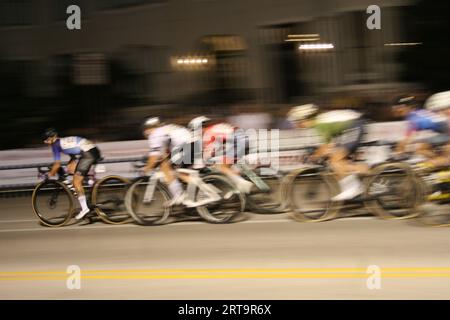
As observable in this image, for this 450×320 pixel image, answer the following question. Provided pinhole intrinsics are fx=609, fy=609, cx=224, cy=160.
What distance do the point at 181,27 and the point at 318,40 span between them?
4.31 meters

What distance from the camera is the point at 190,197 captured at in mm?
9570

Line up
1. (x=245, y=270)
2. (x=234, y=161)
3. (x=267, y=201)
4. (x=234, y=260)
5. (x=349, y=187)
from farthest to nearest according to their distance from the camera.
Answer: (x=267, y=201), (x=234, y=161), (x=349, y=187), (x=234, y=260), (x=245, y=270)

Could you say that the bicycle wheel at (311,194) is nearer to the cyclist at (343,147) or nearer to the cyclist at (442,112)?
the cyclist at (343,147)

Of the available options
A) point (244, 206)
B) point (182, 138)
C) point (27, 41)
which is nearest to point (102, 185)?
point (182, 138)

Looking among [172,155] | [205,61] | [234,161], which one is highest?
[205,61]

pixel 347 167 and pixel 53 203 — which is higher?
pixel 347 167

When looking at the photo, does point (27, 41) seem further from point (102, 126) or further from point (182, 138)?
point (182, 138)

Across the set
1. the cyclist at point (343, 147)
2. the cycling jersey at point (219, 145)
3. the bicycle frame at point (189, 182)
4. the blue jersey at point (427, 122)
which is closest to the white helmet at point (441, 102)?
the blue jersey at point (427, 122)

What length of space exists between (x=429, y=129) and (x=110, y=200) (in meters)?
5.18

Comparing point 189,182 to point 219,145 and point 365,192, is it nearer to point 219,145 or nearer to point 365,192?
point 219,145

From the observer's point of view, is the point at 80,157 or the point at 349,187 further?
the point at 80,157

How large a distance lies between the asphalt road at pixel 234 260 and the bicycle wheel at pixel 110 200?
286 mm

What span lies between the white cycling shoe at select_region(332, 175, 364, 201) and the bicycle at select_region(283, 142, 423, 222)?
0.09m

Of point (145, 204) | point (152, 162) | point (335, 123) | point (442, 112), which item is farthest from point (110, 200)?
point (442, 112)
